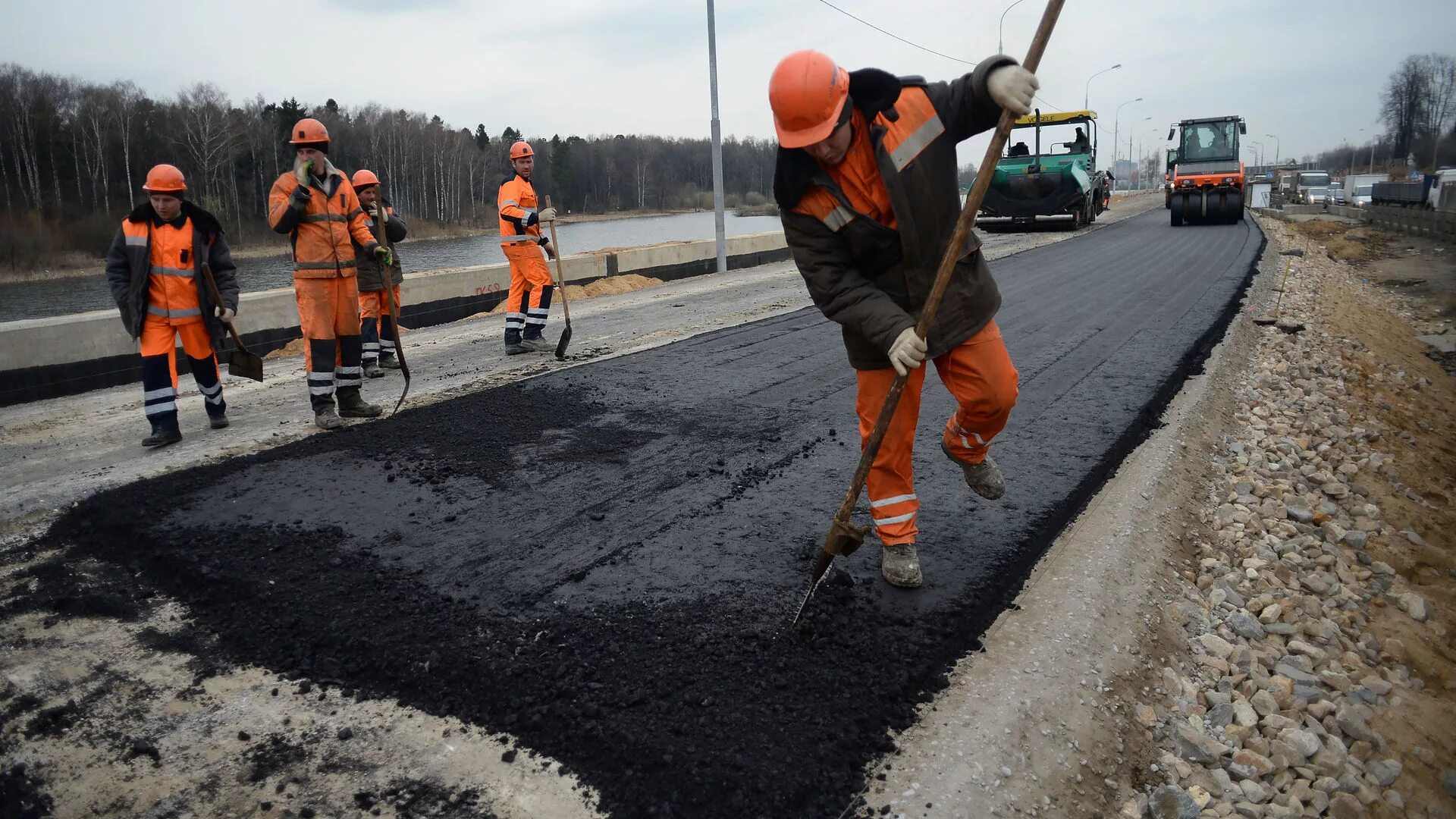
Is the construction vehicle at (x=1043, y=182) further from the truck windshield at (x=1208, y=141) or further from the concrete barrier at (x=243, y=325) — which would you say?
the concrete barrier at (x=243, y=325)

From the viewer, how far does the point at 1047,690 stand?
2639mm

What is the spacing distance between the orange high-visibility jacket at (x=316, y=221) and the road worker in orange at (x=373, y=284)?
1.54m

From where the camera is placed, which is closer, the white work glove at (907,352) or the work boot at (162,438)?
the white work glove at (907,352)

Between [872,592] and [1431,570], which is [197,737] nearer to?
[872,592]

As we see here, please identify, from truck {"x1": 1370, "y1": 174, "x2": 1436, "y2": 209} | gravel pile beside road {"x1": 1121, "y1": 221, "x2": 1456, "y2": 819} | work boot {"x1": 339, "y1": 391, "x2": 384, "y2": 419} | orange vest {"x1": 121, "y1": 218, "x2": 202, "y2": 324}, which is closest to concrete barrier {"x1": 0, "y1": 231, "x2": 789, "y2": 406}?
orange vest {"x1": 121, "y1": 218, "x2": 202, "y2": 324}

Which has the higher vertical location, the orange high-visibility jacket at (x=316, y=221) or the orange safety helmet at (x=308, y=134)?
the orange safety helmet at (x=308, y=134)

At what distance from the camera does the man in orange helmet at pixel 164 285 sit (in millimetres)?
5305

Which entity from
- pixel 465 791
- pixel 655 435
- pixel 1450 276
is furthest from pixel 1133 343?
→ pixel 1450 276

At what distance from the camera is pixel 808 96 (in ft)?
8.86

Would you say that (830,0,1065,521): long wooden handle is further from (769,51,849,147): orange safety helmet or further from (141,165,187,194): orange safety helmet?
(141,165,187,194): orange safety helmet

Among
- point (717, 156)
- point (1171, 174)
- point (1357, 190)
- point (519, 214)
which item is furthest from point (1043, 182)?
point (1357, 190)

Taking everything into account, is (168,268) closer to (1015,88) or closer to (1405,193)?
(1015,88)

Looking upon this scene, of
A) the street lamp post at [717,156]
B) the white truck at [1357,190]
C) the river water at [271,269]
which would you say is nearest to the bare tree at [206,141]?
the river water at [271,269]

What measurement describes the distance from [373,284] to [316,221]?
7.75ft
